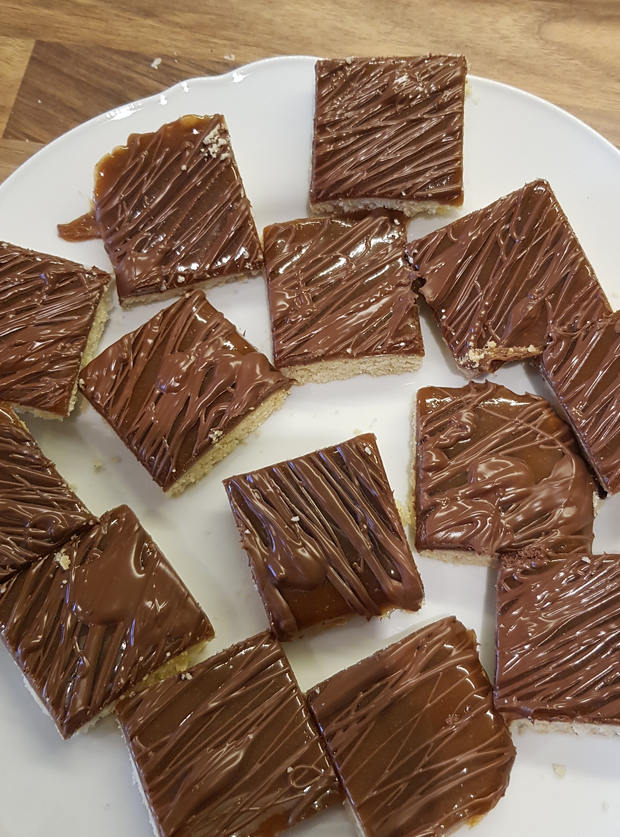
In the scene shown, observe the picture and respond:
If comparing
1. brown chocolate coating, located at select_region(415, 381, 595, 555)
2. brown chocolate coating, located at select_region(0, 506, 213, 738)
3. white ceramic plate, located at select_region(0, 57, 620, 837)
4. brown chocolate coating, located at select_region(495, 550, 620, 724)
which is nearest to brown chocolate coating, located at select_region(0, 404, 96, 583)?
brown chocolate coating, located at select_region(0, 506, 213, 738)

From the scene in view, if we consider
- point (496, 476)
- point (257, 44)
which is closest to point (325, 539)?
point (496, 476)

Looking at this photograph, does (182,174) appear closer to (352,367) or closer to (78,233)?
(78,233)

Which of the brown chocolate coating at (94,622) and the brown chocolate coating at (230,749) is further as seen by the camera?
the brown chocolate coating at (94,622)

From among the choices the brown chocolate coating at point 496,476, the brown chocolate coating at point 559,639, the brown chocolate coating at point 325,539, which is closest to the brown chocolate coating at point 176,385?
the brown chocolate coating at point 325,539

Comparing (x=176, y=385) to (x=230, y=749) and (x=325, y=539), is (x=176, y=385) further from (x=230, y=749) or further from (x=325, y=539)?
(x=230, y=749)

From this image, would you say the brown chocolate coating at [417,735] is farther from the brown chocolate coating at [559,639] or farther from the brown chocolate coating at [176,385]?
the brown chocolate coating at [176,385]

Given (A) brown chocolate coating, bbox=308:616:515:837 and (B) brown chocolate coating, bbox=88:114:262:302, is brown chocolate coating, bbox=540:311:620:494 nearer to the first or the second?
(A) brown chocolate coating, bbox=308:616:515:837
